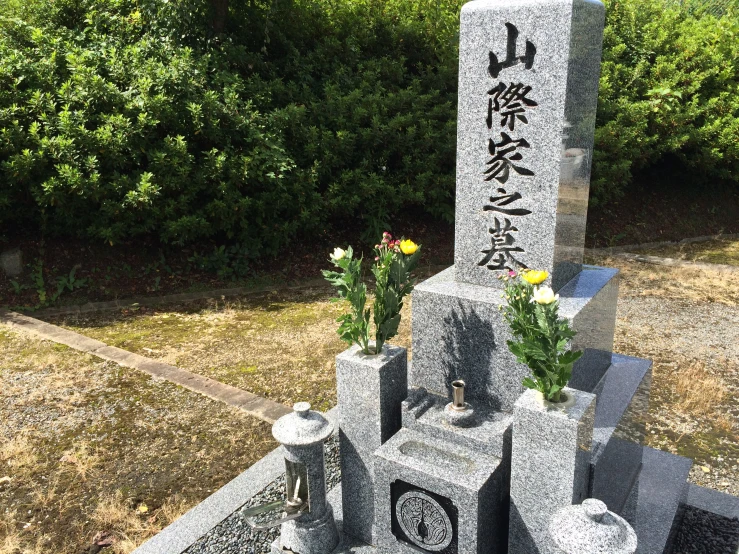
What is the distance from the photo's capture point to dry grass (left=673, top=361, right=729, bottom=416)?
14.6 feet

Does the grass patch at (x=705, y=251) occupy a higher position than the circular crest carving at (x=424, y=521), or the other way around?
the circular crest carving at (x=424, y=521)

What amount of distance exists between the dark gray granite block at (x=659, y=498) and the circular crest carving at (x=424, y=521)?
109 centimetres

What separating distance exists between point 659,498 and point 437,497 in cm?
153

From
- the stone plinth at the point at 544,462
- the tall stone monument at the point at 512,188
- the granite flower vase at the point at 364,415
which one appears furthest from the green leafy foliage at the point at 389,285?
the stone plinth at the point at 544,462

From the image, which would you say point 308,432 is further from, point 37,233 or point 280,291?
point 37,233

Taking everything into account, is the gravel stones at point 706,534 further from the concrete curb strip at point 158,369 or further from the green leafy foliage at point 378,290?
the concrete curb strip at point 158,369

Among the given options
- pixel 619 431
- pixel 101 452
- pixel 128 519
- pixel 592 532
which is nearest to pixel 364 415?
pixel 592 532

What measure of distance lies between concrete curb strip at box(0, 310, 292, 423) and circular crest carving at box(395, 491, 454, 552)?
191cm

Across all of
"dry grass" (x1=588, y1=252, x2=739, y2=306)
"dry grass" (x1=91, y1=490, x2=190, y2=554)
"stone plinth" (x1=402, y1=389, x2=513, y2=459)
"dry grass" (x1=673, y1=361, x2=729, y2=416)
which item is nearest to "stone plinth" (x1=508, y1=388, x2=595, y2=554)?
"stone plinth" (x1=402, y1=389, x2=513, y2=459)

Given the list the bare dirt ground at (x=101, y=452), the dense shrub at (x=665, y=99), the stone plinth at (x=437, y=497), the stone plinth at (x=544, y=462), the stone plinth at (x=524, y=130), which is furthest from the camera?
the dense shrub at (x=665, y=99)

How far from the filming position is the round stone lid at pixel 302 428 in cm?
269

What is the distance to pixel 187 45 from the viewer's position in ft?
25.8

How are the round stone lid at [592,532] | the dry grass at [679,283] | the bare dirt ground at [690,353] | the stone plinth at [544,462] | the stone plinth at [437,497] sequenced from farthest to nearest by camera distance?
the dry grass at [679,283]
the bare dirt ground at [690,353]
the stone plinth at [437,497]
the stone plinth at [544,462]
the round stone lid at [592,532]

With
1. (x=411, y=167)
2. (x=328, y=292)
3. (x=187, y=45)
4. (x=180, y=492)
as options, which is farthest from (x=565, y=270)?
(x=187, y=45)
